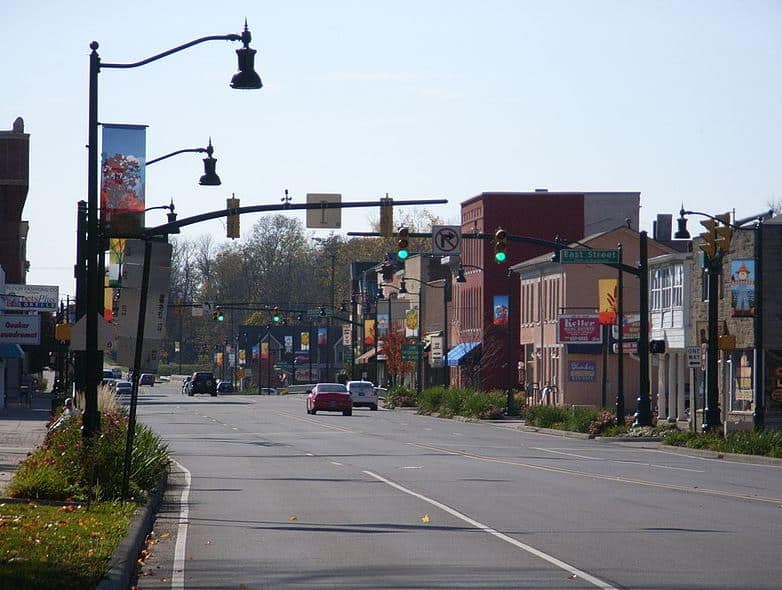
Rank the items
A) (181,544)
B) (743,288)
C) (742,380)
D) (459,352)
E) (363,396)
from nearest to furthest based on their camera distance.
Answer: (181,544) → (743,288) → (742,380) → (363,396) → (459,352)

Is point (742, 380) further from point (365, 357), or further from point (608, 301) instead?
point (365, 357)

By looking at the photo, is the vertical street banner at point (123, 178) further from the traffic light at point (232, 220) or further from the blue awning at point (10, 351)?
the blue awning at point (10, 351)

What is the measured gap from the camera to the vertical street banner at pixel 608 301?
56.1 metres

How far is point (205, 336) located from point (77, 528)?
171 meters

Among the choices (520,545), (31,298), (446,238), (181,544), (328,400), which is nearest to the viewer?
(520,545)

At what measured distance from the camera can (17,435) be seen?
4125cm

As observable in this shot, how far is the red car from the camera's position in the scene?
6781 centimetres

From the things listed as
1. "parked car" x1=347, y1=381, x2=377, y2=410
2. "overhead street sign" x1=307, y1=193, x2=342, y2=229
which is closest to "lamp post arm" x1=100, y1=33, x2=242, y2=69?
"overhead street sign" x1=307, y1=193, x2=342, y2=229

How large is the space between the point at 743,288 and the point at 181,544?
121 ft

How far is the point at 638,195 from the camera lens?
90.2 metres

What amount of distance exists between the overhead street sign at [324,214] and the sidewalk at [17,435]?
8594mm

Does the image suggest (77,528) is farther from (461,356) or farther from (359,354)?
(359,354)

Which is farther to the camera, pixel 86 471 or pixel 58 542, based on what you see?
pixel 86 471

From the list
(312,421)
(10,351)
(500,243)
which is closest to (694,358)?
(500,243)
